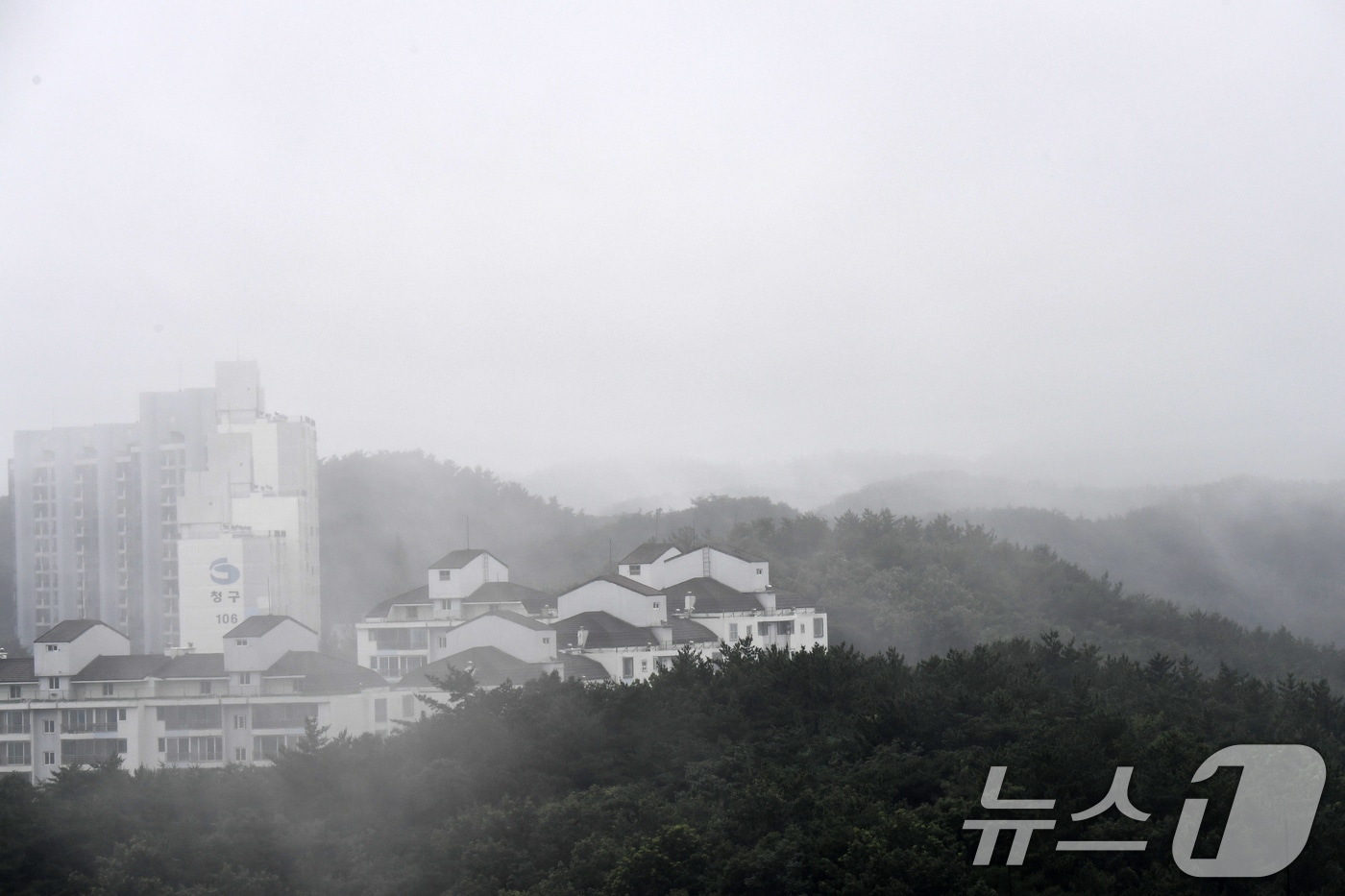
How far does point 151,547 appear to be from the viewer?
167ft

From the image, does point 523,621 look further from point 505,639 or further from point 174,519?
point 174,519

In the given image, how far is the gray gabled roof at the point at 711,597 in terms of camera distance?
35219mm

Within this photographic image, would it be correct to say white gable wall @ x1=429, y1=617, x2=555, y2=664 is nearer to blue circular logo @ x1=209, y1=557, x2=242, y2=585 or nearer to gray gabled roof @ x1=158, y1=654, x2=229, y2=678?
gray gabled roof @ x1=158, y1=654, x2=229, y2=678

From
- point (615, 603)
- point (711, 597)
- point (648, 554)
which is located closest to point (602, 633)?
point (615, 603)

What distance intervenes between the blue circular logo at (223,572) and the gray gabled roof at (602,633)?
16.1 meters

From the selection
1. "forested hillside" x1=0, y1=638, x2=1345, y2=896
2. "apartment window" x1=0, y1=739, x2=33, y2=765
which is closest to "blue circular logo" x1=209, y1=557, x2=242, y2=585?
"apartment window" x1=0, y1=739, x2=33, y2=765

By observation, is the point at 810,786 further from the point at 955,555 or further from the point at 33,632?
the point at 33,632

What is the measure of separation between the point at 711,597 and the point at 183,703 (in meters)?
14.2

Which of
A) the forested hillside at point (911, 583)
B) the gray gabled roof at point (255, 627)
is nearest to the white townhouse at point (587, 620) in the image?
the gray gabled roof at point (255, 627)

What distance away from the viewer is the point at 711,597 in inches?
1406

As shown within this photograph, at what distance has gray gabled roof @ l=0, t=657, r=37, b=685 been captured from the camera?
1117 inches

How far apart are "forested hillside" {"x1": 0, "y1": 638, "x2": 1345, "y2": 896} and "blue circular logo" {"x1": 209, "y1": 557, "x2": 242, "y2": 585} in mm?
22649

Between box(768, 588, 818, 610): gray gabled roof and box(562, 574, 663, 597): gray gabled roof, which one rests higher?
box(562, 574, 663, 597): gray gabled roof

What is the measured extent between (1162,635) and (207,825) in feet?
117
